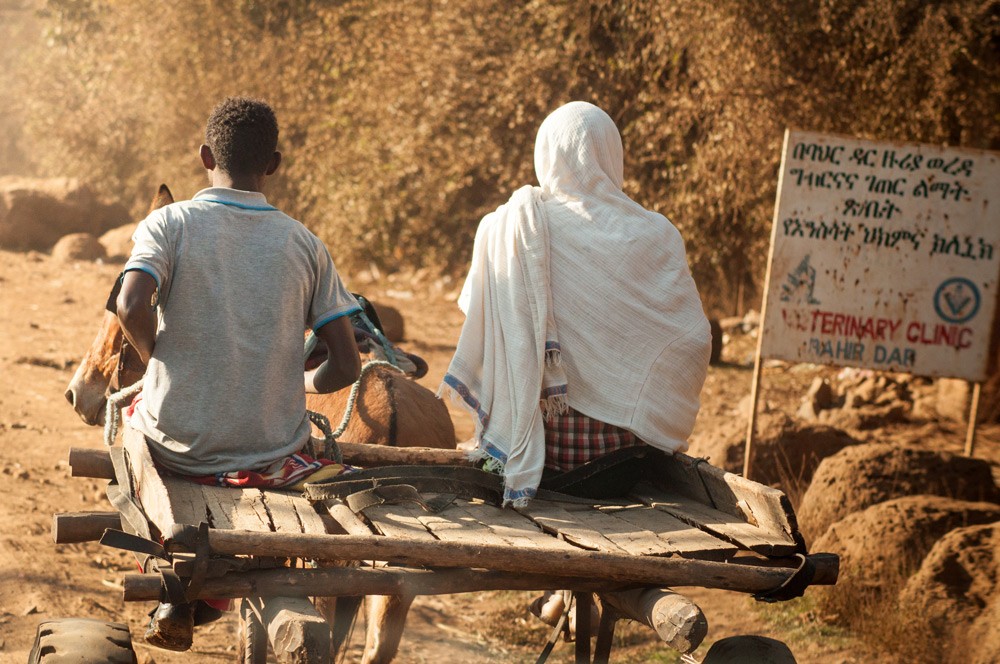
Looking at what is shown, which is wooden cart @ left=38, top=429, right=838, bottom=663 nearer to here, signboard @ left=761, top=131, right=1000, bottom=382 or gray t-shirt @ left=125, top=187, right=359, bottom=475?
gray t-shirt @ left=125, top=187, right=359, bottom=475

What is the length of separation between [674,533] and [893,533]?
2466mm

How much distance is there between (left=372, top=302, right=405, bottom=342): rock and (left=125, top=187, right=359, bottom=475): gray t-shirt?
334 inches

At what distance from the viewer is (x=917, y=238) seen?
7.04m

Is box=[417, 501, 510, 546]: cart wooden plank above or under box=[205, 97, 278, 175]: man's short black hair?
under

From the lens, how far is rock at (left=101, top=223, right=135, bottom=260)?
59.2ft

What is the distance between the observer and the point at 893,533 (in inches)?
214

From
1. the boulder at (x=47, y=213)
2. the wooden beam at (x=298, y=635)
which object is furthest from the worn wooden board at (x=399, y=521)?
the boulder at (x=47, y=213)

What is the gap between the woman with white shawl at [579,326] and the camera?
3920mm

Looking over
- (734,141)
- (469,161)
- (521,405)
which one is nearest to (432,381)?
(734,141)

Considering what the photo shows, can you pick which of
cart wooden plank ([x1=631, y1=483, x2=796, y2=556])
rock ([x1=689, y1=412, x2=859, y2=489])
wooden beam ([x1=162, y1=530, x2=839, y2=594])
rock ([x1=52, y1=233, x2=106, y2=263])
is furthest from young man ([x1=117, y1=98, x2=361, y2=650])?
rock ([x1=52, y1=233, x2=106, y2=263])

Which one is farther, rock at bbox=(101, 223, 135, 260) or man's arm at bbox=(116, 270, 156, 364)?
rock at bbox=(101, 223, 135, 260)

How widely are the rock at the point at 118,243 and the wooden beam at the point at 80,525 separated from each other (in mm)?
15267

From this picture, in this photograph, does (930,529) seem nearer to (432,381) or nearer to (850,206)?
(850,206)

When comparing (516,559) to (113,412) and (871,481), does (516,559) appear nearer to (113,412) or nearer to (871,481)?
(113,412)
